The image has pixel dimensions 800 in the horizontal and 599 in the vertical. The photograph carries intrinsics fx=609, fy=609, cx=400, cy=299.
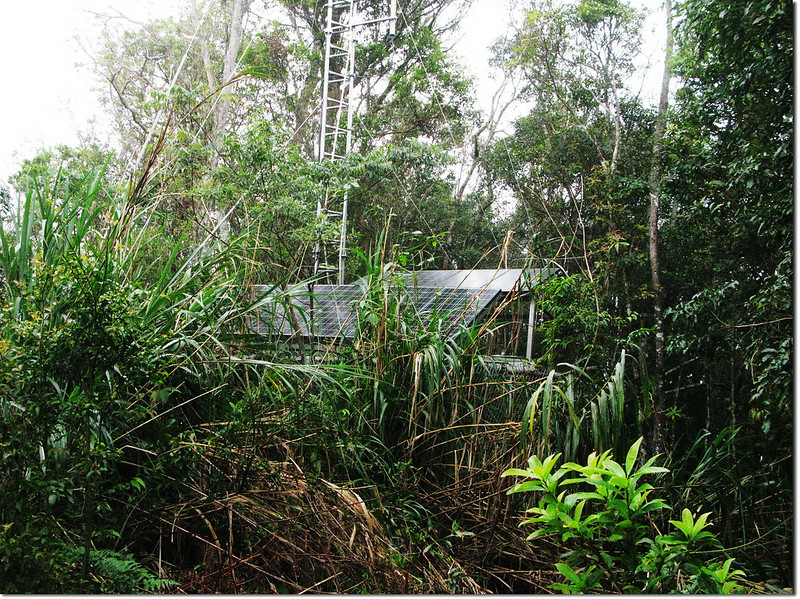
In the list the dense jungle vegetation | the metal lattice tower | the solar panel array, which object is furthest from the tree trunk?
the metal lattice tower

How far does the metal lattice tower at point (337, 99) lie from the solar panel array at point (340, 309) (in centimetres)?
69

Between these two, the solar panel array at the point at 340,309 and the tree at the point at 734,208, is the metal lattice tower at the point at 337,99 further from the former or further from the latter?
the tree at the point at 734,208

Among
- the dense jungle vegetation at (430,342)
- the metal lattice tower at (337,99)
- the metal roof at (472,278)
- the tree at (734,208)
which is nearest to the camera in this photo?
the dense jungle vegetation at (430,342)

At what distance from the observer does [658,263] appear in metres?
3.26

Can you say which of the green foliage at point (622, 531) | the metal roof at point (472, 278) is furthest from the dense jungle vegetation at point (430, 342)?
the metal roof at point (472, 278)

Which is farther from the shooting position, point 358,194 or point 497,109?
point 358,194

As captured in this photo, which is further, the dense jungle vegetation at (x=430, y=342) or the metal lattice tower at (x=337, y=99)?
the metal lattice tower at (x=337, y=99)

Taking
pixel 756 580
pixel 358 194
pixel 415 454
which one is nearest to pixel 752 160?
pixel 756 580

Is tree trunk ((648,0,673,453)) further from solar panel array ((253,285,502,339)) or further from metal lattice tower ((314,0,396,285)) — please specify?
metal lattice tower ((314,0,396,285))

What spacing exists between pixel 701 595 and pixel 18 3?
300cm

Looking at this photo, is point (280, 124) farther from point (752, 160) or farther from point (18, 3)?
point (752, 160)

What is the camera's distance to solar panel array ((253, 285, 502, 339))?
2.39 metres

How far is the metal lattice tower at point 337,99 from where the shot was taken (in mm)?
3594

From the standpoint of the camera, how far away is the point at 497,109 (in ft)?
11.6
